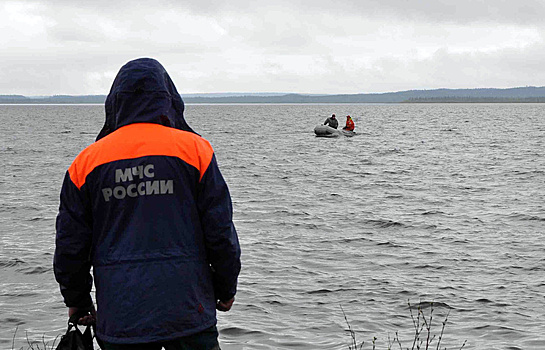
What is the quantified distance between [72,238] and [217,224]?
0.70 meters

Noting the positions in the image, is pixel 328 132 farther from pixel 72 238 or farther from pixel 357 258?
pixel 72 238

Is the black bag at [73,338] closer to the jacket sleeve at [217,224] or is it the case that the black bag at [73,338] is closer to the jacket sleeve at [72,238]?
the jacket sleeve at [72,238]

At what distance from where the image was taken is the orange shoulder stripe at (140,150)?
3328 mm

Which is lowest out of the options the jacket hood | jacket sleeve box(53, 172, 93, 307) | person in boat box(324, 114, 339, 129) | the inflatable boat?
the inflatable boat

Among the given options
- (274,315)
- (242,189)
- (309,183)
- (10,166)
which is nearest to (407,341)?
(274,315)

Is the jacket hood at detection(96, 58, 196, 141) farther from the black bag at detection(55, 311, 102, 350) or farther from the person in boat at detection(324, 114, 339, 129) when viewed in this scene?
the person in boat at detection(324, 114, 339, 129)

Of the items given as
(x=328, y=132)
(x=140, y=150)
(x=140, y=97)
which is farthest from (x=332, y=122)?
(x=140, y=150)

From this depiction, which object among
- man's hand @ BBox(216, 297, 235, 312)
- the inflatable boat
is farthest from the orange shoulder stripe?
the inflatable boat

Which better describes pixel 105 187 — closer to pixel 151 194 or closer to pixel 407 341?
pixel 151 194

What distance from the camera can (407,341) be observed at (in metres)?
8.06

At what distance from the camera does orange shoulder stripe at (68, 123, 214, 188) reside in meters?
Result: 3.33

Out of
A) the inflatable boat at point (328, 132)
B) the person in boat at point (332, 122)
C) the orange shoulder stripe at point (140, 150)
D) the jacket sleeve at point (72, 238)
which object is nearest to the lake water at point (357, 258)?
the jacket sleeve at point (72, 238)

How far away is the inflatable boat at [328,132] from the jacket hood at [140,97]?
4655 centimetres

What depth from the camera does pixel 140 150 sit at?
3.33 metres
